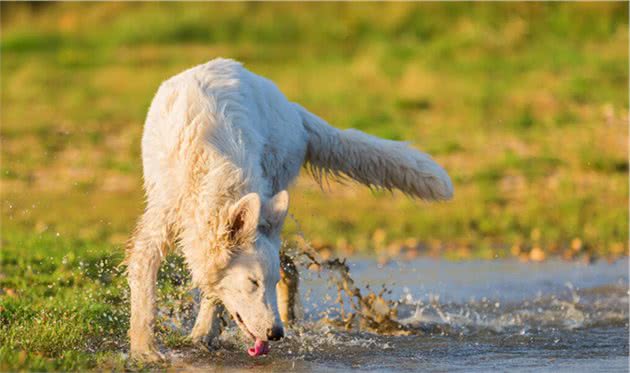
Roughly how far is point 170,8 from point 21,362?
1604 centimetres

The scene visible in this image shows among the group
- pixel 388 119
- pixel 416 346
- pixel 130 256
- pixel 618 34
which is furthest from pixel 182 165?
pixel 618 34

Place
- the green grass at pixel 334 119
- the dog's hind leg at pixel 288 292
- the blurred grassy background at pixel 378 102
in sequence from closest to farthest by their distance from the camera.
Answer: the dog's hind leg at pixel 288 292
the green grass at pixel 334 119
the blurred grassy background at pixel 378 102

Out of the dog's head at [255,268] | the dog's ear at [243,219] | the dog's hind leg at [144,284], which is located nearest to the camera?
the dog's ear at [243,219]

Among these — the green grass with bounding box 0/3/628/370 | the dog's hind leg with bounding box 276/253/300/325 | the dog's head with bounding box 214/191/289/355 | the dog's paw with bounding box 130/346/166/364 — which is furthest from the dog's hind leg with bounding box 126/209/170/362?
the dog's hind leg with bounding box 276/253/300/325

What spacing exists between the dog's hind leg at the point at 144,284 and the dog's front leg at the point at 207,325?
388 millimetres

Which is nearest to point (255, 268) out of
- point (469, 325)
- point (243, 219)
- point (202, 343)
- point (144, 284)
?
point (243, 219)

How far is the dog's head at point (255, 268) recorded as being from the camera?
5.57 metres

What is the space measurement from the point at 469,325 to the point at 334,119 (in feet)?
25.1

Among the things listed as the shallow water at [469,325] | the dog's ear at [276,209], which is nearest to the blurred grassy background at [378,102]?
the shallow water at [469,325]

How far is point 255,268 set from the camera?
5605 millimetres

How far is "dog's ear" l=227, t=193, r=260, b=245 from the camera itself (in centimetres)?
539

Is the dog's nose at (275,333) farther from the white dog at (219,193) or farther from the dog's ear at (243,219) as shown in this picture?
the dog's ear at (243,219)

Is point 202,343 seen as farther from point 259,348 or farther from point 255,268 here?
point 255,268

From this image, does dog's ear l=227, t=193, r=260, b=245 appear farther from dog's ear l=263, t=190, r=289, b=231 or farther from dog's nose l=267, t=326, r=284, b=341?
dog's nose l=267, t=326, r=284, b=341
